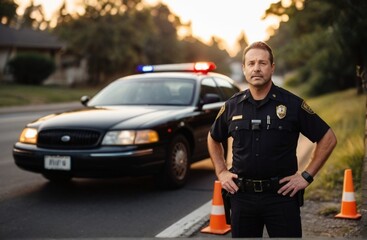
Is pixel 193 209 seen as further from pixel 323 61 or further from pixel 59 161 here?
pixel 323 61

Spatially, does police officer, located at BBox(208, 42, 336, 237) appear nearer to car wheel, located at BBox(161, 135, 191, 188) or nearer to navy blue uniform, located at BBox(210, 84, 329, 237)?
navy blue uniform, located at BBox(210, 84, 329, 237)

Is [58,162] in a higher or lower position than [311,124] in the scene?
lower

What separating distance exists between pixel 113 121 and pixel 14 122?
11656mm

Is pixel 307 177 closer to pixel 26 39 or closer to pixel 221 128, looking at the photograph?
pixel 221 128

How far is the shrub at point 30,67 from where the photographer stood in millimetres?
40219

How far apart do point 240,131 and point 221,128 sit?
26cm

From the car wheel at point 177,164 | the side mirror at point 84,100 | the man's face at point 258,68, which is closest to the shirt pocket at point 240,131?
the man's face at point 258,68

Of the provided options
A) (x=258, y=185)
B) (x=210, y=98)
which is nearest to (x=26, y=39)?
(x=210, y=98)

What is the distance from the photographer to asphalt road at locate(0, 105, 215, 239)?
5.46m

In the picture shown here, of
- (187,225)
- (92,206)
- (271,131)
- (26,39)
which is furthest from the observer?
(26,39)

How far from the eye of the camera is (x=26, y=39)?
46.6 m

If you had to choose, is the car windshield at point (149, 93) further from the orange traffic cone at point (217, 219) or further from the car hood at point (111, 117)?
the orange traffic cone at point (217, 219)

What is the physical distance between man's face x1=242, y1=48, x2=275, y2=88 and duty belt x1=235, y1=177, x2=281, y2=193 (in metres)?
0.54

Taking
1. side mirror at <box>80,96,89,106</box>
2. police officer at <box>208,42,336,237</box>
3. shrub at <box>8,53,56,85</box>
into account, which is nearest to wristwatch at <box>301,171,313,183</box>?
police officer at <box>208,42,336,237</box>
